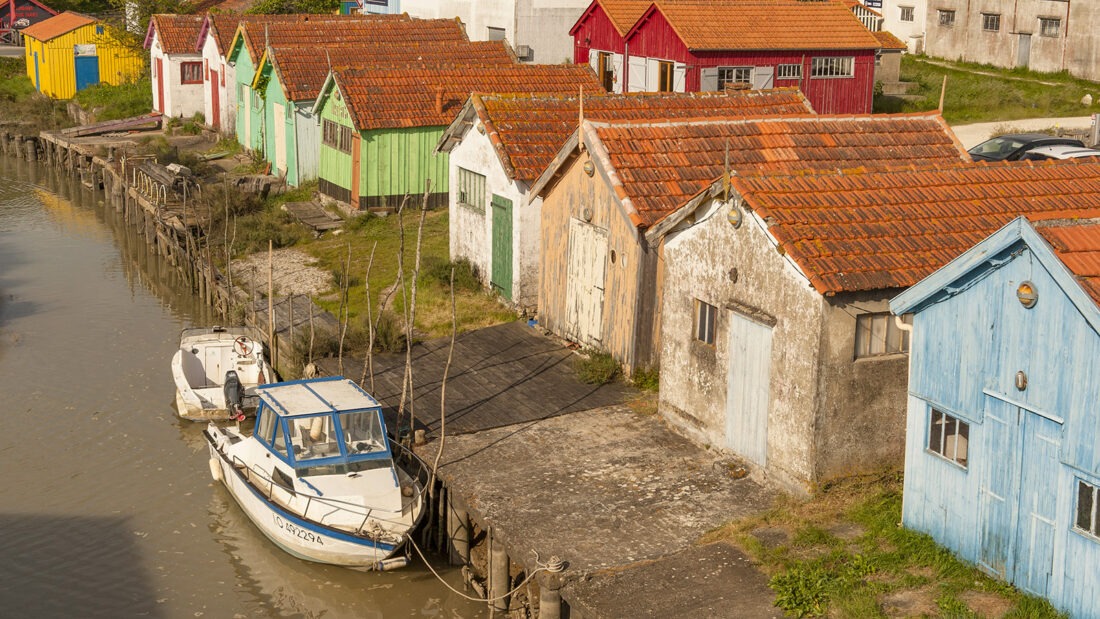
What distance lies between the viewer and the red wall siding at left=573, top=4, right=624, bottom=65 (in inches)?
1574

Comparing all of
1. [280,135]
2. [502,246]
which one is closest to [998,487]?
[502,246]

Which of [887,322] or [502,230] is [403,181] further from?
[887,322]

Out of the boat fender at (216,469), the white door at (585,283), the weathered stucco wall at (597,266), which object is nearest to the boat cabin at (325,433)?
the boat fender at (216,469)

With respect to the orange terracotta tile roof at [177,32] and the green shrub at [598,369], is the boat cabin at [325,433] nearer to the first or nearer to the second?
the green shrub at [598,369]

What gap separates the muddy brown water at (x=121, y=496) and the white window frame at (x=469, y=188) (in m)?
6.77

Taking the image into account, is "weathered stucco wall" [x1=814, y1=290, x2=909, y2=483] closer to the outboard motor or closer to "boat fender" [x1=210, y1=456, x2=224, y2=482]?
"boat fender" [x1=210, y1=456, x2=224, y2=482]

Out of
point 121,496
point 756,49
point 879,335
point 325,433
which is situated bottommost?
point 121,496

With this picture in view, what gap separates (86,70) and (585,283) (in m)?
42.7

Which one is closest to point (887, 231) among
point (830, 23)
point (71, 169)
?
Result: point (830, 23)

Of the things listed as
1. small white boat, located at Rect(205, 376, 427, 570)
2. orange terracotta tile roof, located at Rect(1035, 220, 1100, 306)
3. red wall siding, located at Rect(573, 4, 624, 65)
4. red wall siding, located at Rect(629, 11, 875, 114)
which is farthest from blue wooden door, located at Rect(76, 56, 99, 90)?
orange terracotta tile roof, located at Rect(1035, 220, 1100, 306)

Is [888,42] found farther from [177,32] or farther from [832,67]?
[177,32]

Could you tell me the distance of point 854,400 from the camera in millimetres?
15641

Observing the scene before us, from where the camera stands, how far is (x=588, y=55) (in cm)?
4169

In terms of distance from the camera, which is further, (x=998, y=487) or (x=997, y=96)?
(x=997, y=96)
